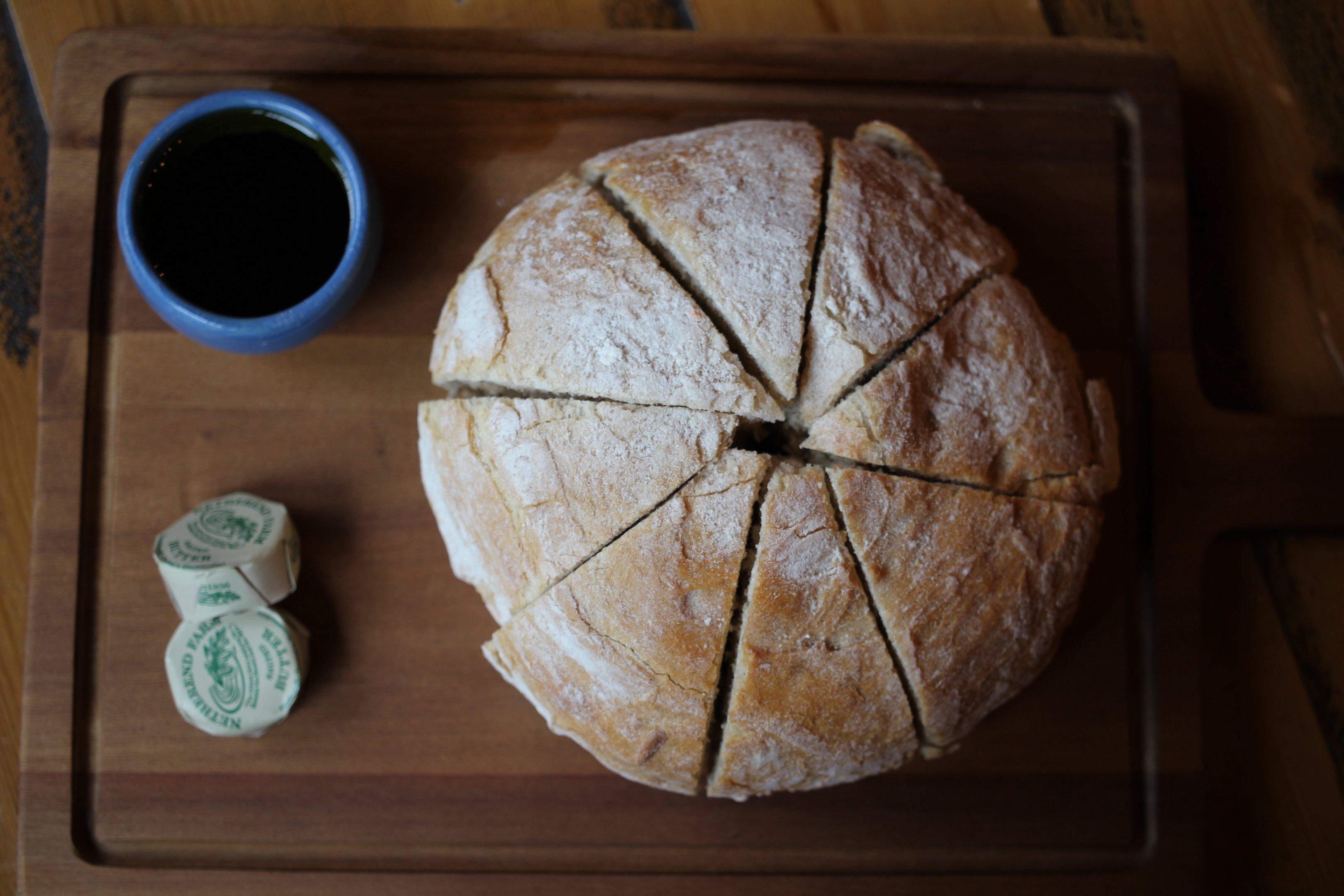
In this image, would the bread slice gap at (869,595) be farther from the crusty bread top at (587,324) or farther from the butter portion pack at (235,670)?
the butter portion pack at (235,670)

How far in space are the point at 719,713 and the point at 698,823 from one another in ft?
1.88

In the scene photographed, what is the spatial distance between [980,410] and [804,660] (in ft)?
2.02

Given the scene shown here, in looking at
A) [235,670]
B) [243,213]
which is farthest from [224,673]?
[243,213]

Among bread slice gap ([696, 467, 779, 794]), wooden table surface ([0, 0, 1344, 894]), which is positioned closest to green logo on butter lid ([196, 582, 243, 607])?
wooden table surface ([0, 0, 1344, 894])

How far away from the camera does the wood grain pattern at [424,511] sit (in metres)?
2.13

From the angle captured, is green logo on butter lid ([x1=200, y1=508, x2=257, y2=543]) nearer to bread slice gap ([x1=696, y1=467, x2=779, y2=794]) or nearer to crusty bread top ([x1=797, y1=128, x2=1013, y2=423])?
bread slice gap ([x1=696, y1=467, x2=779, y2=794])

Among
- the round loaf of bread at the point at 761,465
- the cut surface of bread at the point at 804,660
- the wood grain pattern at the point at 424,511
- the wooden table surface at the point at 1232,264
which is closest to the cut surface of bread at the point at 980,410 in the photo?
the round loaf of bread at the point at 761,465

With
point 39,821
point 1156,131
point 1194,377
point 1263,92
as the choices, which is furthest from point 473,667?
point 1263,92

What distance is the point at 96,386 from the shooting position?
219 centimetres

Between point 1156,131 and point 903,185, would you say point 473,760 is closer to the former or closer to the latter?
point 903,185

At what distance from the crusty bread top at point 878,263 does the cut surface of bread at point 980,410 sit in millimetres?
44

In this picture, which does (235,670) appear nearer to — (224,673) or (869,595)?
(224,673)

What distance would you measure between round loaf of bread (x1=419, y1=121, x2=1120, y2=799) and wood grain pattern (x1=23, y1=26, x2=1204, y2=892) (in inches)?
15.5

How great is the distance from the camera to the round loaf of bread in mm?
1601
